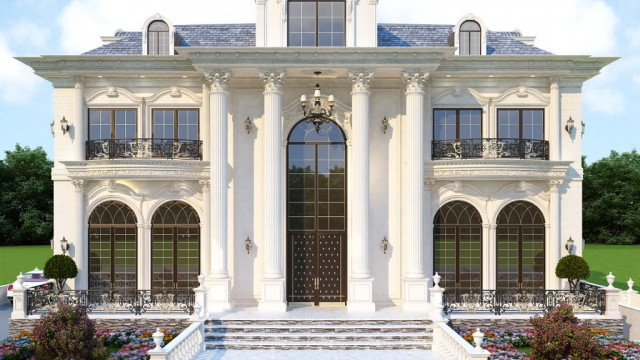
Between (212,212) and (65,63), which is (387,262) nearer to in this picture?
(212,212)

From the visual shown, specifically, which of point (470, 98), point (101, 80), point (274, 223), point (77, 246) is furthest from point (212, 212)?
point (470, 98)

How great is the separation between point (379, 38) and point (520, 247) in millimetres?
9113

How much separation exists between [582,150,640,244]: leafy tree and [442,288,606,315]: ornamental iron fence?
4126cm

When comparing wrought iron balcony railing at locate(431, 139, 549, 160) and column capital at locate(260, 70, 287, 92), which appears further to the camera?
wrought iron balcony railing at locate(431, 139, 549, 160)

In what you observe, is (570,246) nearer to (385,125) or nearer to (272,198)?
(385,125)

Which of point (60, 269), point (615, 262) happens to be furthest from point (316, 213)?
point (615, 262)

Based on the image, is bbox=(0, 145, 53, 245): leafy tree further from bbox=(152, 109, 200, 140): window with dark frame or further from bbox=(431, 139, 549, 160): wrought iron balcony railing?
bbox=(431, 139, 549, 160): wrought iron balcony railing

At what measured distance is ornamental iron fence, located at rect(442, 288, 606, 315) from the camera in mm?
17688

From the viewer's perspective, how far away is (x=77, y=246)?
19438mm

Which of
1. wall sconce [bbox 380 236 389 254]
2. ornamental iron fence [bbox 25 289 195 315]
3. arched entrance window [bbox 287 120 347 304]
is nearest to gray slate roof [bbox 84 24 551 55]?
arched entrance window [bbox 287 120 347 304]

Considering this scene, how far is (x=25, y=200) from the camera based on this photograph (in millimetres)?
54781

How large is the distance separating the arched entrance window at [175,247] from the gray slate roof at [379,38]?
6189mm

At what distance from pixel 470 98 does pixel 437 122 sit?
1.45 metres

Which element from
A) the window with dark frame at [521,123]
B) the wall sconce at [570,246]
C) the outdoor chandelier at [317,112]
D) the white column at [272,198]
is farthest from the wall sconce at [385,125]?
the wall sconce at [570,246]
